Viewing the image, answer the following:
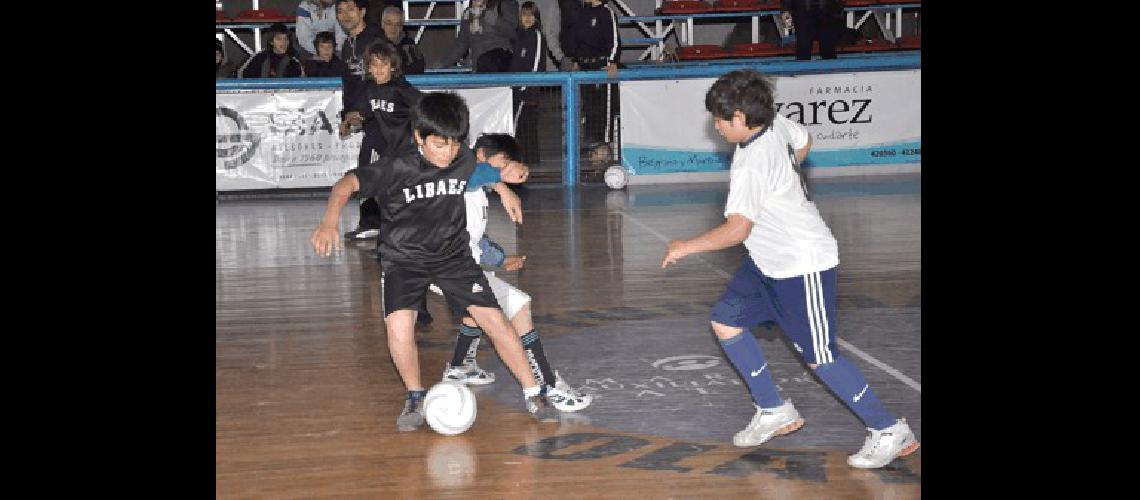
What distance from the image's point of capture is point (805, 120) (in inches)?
732

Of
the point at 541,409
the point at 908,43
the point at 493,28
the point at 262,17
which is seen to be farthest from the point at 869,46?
the point at 541,409

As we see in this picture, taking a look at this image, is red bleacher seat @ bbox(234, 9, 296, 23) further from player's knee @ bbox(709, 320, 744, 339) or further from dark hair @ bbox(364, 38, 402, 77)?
player's knee @ bbox(709, 320, 744, 339)

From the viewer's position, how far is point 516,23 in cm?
2002

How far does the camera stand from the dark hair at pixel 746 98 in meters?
5.69

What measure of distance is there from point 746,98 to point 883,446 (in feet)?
5.11

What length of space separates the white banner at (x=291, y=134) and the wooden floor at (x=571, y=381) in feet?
13.1

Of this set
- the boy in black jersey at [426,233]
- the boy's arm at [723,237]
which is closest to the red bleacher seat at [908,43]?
the boy in black jersey at [426,233]

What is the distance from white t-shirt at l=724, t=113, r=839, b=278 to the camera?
18.7ft

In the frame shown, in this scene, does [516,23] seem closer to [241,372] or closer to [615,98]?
[615,98]

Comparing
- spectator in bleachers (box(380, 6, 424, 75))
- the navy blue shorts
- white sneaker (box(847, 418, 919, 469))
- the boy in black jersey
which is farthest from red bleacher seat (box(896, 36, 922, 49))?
white sneaker (box(847, 418, 919, 469))

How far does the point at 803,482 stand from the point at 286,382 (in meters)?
3.36

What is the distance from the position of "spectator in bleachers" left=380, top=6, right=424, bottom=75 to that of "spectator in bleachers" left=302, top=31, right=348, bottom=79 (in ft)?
3.15

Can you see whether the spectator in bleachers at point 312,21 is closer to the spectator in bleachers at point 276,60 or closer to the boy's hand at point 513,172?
the spectator in bleachers at point 276,60
